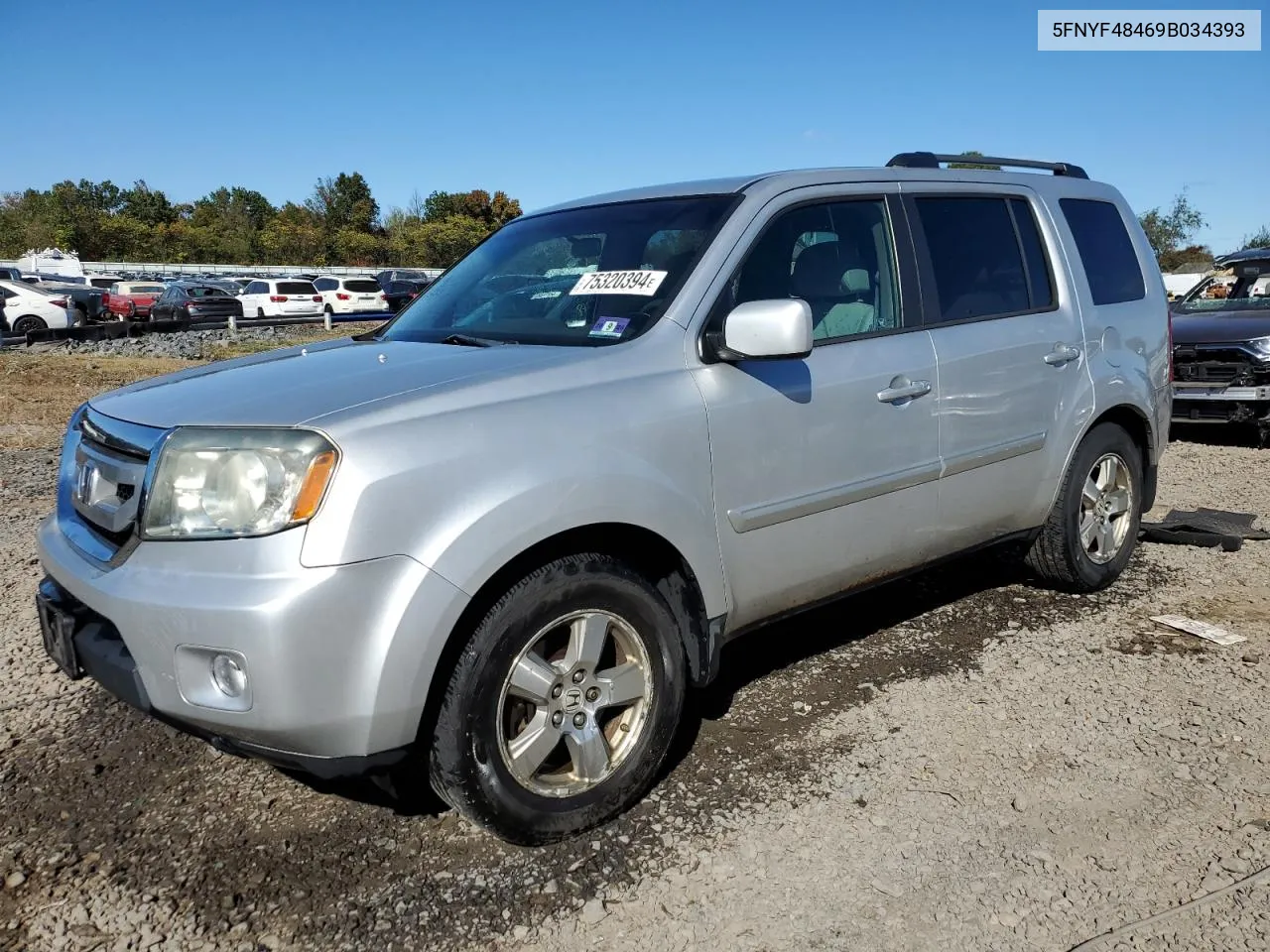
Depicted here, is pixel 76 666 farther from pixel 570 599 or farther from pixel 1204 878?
pixel 1204 878

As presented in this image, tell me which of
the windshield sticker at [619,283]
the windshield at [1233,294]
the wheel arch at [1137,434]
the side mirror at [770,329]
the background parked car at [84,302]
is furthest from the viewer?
the background parked car at [84,302]

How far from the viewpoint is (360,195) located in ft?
336

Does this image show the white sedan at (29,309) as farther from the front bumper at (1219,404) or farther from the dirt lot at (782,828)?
the front bumper at (1219,404)

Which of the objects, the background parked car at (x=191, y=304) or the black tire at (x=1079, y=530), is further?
the background parked car at (x=191, y=304)

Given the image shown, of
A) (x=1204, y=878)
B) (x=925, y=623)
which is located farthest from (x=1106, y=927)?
(x=925, y=623)

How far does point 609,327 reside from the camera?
325cm

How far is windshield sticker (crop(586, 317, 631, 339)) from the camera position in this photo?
321 cm

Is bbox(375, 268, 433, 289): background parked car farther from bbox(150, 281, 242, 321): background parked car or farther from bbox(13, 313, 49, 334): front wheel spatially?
bbox(13, 313, 49, 334): front wheel

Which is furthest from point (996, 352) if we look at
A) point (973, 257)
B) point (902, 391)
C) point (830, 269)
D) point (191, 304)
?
point (191, 304)

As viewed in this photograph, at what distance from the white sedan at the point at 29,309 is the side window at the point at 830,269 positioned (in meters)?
25.7

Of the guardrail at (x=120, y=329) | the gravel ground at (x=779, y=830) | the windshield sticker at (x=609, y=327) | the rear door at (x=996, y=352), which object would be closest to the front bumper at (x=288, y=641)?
the gravel ground at (x=779, y=830)

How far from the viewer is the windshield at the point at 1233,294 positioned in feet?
33.3

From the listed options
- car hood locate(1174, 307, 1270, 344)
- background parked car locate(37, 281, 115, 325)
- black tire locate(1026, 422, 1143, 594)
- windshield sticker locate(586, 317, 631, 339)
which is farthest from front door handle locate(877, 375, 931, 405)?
background parked car locate(37, 281, 115, 325)

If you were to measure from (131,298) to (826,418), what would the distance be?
36093 millimetres
